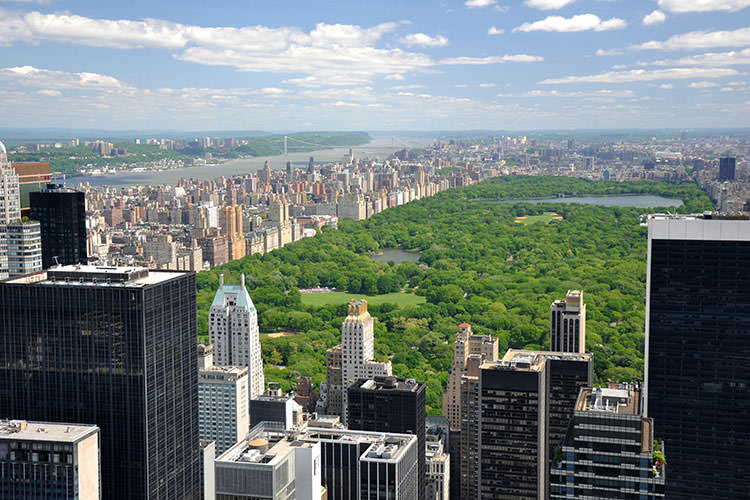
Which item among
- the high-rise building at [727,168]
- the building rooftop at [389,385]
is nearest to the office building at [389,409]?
the building rooftop at [389,385]

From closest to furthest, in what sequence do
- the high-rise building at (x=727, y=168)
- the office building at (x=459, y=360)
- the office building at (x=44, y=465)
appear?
the office building at (x=44, y=465) < the office building at (x=459, y=360) < the high-rise building at (x=727, y=168)

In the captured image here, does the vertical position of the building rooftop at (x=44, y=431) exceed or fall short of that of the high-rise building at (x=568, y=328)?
it exceeds it

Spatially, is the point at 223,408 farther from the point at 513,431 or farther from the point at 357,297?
the point at 357,297

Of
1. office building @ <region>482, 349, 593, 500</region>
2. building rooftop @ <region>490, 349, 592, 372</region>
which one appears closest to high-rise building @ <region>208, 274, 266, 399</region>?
building rooftop @ <region>490, 349, 592, 372</region>

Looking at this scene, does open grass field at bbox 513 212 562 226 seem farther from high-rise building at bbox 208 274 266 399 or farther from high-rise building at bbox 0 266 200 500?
high-rise building at bbox 0 266 200 500

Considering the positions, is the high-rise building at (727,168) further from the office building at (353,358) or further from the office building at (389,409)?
the office building at (389,409)

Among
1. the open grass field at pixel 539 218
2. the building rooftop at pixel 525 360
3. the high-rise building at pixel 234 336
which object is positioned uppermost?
the building rooftop at pixel 525 360

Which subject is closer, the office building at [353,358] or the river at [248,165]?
the office building at [353,358]

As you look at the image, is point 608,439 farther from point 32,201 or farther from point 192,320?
point 32,201

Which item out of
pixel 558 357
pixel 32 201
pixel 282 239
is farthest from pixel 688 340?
pixel 282 239
